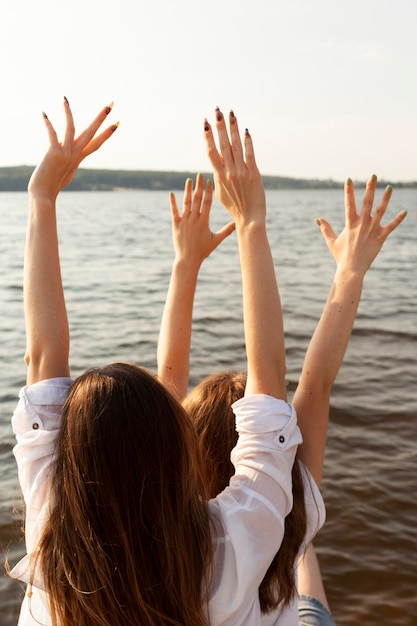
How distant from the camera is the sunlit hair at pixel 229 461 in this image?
2.19 metres

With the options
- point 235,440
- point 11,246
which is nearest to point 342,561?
point 235,440

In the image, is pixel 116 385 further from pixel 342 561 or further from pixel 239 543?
pixel 342 561

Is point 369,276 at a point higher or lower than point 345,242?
lower

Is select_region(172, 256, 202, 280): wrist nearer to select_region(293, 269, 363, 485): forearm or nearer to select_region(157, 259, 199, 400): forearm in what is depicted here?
select_region(157, 259, 199, 400): forearm

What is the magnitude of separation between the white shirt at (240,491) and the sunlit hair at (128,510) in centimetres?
5

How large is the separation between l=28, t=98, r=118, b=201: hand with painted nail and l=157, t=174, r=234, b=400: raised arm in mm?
576

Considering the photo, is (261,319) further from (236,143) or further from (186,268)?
(186,268)

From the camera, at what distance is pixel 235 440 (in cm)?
233

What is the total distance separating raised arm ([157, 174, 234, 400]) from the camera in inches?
117

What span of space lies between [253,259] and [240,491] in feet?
2.36

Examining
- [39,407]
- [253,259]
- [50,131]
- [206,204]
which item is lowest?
[39,407]

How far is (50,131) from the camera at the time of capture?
7.95ft

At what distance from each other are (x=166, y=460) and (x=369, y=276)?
15.8 m

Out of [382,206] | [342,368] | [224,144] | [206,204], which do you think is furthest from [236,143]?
[342,368]
